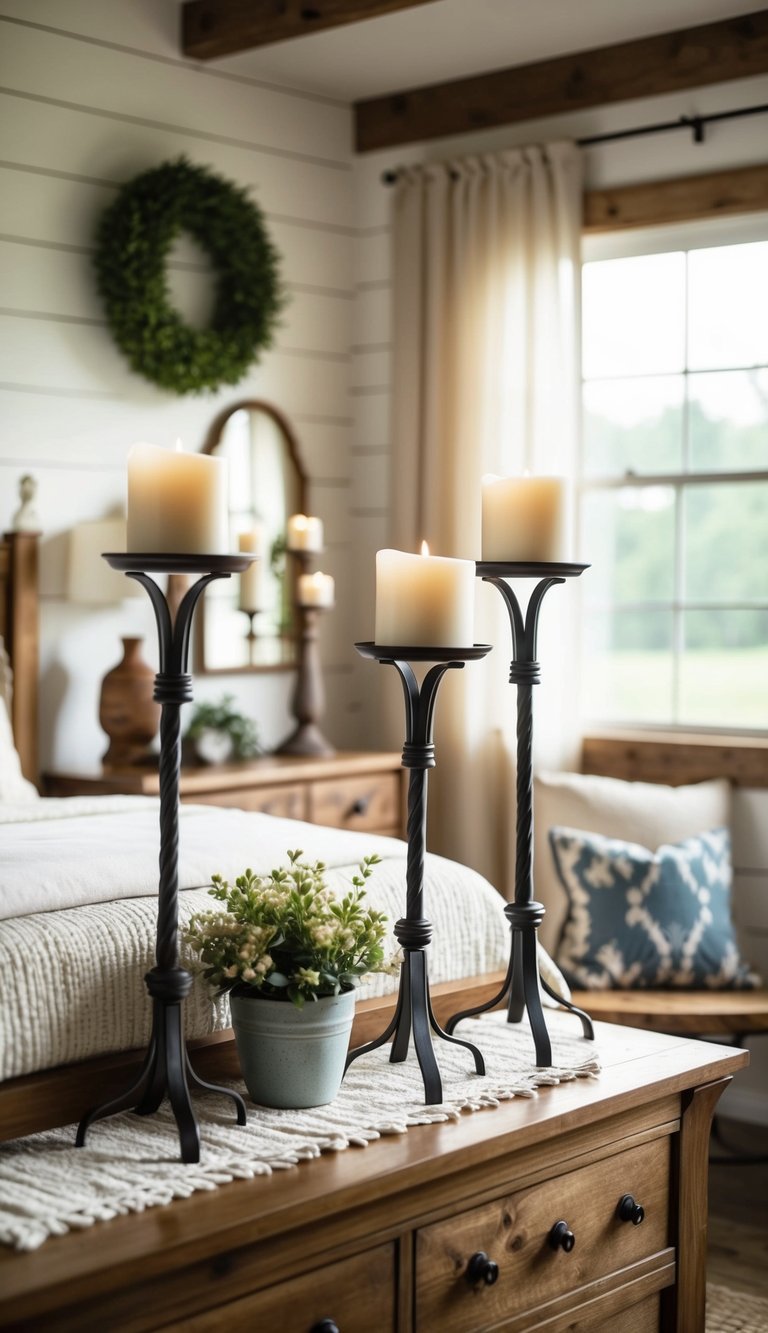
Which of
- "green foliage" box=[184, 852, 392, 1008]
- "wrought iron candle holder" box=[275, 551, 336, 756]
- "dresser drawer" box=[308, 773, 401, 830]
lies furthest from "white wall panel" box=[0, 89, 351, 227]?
"green foliage" box=[184, 852, 392, 1008]

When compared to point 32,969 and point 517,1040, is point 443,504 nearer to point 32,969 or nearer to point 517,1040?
point 517,1040

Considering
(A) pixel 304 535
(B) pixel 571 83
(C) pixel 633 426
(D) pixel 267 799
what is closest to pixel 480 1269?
(D) pixel 267 799

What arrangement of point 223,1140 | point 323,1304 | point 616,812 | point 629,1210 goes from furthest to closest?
point 616,812 → point 629,1210 → point 223,1140 → point 323,1304

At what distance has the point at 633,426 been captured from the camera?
Answer: 417cm

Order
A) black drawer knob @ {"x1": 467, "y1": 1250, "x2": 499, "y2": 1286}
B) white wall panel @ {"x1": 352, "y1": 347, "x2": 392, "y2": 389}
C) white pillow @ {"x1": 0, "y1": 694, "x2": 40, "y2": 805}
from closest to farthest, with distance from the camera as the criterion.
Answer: black drawer knob @ {"x1": 467, "y1": 1250, "x2": 499, "y2": 1286}
white pillow @ {"x1": 0, "y1": 694, "x2": 40, "y2": 805}
white wall panel @ {"x1": 352, "y1": 347, "x2": 392, "y2": 389}

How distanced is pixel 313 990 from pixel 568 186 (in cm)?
283

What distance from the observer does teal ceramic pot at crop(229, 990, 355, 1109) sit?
1931 millimetres

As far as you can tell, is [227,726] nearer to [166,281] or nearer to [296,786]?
[296,786]

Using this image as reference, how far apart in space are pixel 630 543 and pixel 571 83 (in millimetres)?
1289

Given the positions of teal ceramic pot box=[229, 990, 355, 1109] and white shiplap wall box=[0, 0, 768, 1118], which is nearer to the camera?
teal ceramic pot box=[229, 990, 355, 1109]

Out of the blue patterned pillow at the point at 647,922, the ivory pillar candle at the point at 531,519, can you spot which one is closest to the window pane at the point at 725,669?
the blue patterned pillow at the point at 647,922

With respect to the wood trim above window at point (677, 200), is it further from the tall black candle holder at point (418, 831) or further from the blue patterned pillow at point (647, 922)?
the tall black candle holder at point (418, 831)

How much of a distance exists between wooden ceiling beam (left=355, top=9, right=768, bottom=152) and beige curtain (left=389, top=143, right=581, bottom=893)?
0.47 feet

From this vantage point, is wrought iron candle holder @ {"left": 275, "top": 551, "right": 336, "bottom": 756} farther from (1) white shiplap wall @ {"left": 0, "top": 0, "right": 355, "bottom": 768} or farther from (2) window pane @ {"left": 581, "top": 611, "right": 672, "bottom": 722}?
(2) window pane @ {"left": 581, "top": 611, "right": 672, "bottom": 722}
